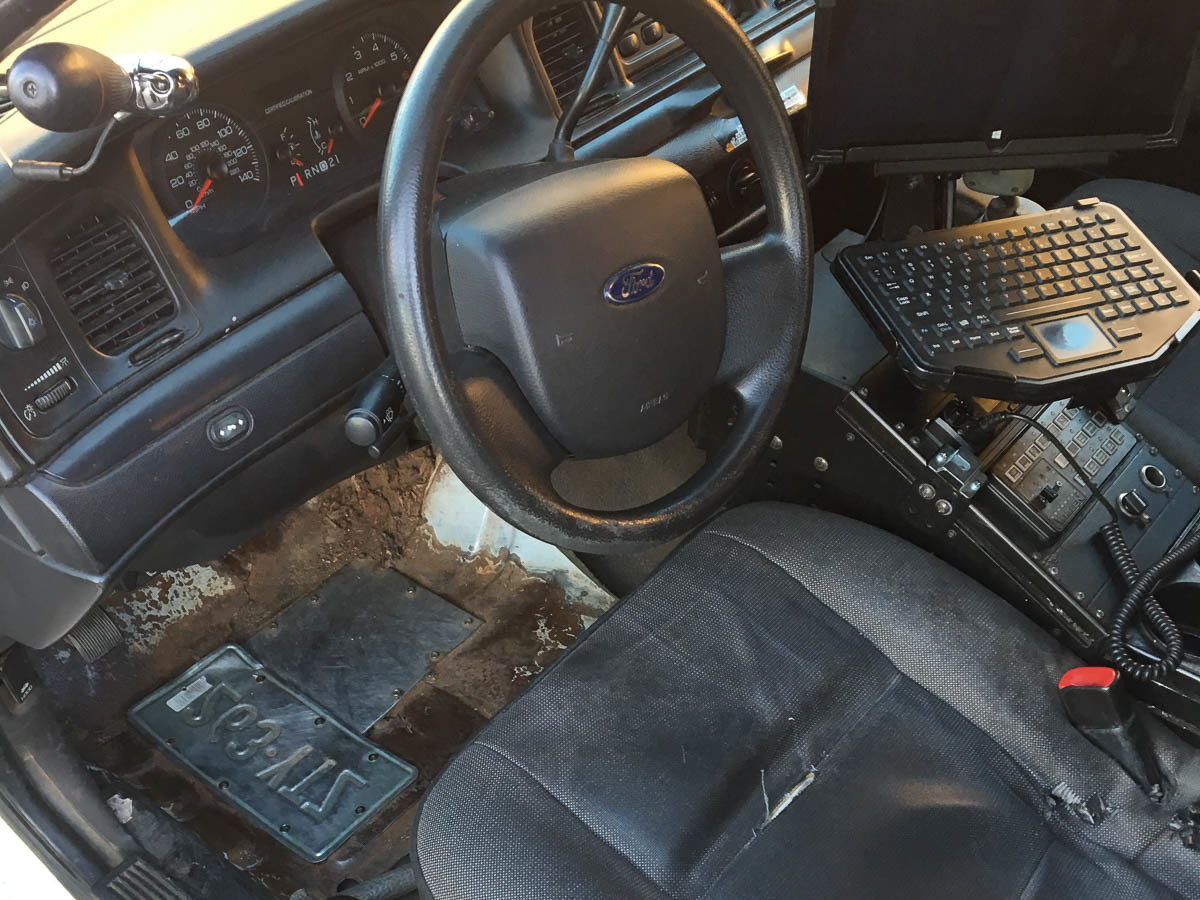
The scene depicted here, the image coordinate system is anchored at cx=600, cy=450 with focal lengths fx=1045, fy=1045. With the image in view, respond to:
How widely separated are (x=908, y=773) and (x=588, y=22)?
101 centimetres

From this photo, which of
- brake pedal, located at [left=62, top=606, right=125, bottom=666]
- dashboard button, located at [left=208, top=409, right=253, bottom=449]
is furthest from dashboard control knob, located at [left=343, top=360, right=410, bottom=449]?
brake pedal, located at [left=62, top=606, right=125, bottom=666]

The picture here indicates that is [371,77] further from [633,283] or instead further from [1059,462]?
[1059,462]

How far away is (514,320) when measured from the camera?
913 mm

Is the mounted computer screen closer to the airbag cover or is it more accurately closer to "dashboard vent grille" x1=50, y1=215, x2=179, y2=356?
the airbag cover

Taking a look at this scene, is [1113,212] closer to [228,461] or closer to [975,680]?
[975,680]

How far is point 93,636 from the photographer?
1.46 metres

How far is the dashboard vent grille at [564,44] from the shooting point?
1.36m

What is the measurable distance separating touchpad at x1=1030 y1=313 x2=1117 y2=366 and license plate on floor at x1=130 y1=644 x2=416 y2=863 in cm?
105

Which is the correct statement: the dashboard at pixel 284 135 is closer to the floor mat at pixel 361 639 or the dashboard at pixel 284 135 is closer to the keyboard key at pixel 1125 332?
the floor mat at pixel 361 639

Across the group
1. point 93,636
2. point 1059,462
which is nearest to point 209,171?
point 93,636

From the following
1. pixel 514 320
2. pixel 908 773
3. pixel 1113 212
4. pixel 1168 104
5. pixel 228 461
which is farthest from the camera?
pixel 1113 212

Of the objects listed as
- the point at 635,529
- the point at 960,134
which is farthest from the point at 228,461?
the point at 960,134

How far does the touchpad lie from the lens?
1.23 metres

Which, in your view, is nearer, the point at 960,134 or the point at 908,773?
the point at 908,773
